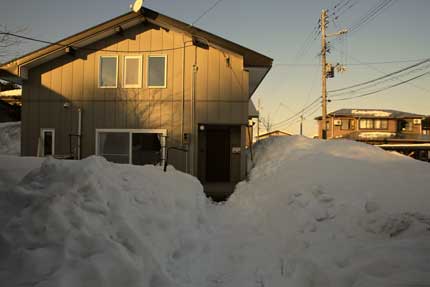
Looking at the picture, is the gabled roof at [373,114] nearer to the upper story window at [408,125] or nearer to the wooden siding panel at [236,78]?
the upper story window at [408,125]

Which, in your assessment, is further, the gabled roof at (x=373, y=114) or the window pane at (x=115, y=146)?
the gabled roof at (x=373, y=114)

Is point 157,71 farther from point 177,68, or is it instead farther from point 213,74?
point 213,74

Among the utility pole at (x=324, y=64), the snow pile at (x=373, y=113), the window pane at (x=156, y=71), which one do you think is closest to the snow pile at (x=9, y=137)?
the window pane at (x=156, y=71)

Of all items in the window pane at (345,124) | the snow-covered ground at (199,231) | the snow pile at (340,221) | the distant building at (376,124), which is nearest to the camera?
the snow-covered ground at (199,231)

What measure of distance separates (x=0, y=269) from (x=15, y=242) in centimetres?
33

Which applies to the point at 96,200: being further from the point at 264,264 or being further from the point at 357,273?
the point at 357,273

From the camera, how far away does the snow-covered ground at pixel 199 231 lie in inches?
114

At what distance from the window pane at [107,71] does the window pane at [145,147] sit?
7.37 ft

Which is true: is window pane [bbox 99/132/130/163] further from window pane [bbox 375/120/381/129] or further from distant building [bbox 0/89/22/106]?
window pane [bbox 375/120/381/129]

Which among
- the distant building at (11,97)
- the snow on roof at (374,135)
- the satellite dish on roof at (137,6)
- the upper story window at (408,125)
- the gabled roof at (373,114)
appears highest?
the satellite dish on roof at (137,6)

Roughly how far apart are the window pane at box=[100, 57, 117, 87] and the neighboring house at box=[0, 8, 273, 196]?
0.04 m

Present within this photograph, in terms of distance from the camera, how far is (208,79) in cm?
992

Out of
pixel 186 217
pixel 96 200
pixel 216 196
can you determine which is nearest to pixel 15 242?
pixel 96 200

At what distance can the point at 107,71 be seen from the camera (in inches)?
402
